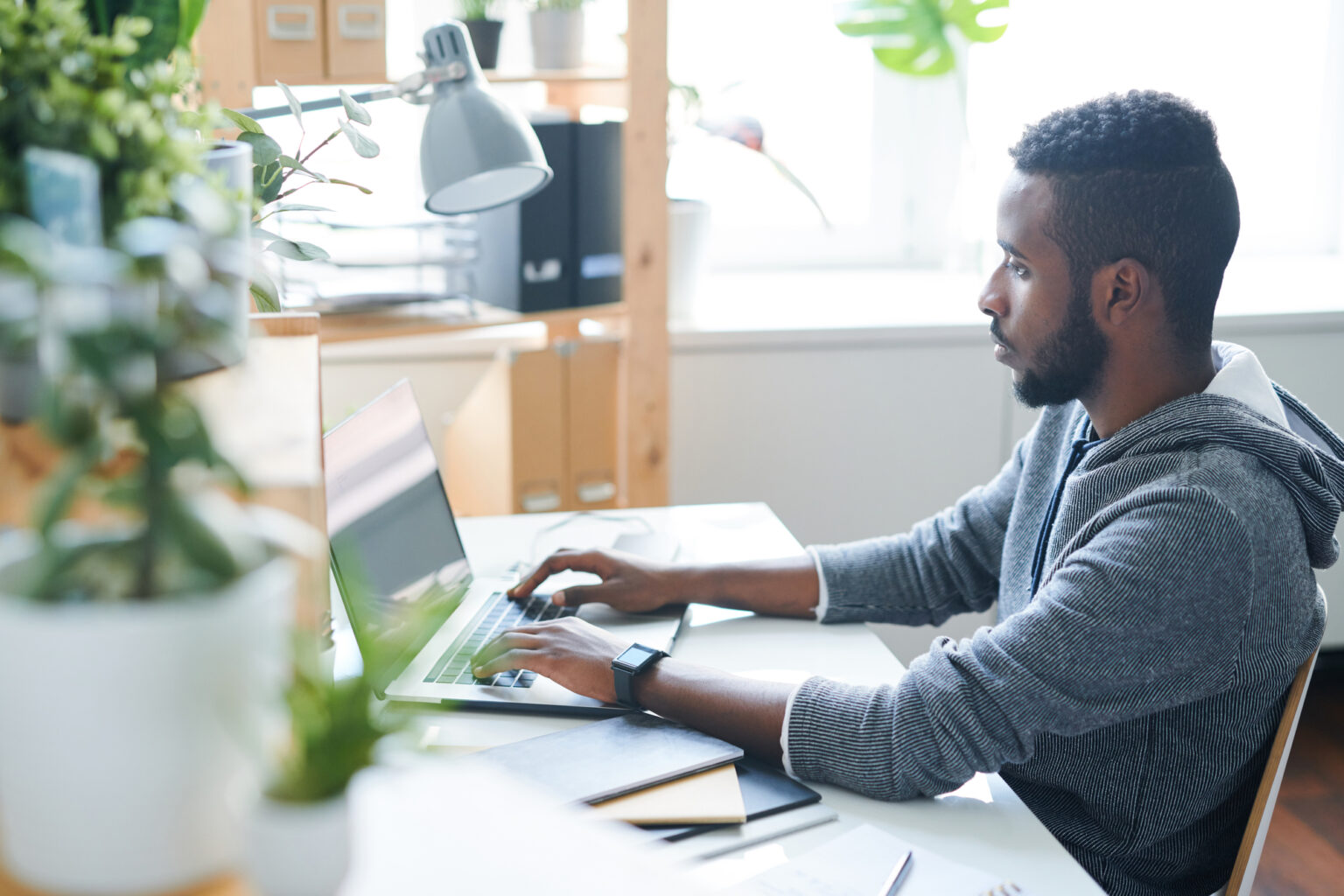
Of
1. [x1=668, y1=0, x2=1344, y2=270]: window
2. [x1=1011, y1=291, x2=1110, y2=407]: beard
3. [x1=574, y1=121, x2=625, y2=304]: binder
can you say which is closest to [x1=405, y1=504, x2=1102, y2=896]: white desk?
[x1=1011, y1=291, x2=1110, y2=407]: beard

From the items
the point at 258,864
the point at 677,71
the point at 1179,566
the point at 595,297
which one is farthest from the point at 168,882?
the point at 677,71

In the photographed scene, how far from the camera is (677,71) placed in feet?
9.07

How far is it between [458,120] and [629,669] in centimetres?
61

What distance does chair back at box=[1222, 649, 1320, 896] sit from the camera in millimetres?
1052

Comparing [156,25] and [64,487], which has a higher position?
[156,25]

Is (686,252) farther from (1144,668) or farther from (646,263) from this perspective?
(1144,668)

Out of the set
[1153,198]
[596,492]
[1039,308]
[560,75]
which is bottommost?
[596,492]

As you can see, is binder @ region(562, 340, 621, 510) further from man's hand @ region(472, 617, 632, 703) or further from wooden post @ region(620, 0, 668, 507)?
man's hand @ region(472, 617, 632, 703)

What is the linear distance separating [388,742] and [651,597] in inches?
40.6

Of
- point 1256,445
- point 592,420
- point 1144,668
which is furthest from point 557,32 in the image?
point 1144,668

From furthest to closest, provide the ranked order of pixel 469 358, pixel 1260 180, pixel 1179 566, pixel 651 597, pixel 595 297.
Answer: pixel 1260 180
pixel 469 358
pixel 595 297
pixel 651 597
pixel 1179 566

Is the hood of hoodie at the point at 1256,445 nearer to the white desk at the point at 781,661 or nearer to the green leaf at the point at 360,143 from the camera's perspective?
→ the white desk at the point at 781,661

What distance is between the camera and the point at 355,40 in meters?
1.91

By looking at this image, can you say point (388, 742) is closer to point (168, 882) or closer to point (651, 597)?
point (168, 882)
